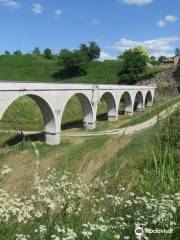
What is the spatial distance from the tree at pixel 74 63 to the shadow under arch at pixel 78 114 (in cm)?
1600

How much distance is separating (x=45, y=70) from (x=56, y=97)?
44.3 meters

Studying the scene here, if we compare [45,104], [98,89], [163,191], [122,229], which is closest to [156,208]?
[122,229]

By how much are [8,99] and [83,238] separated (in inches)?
779

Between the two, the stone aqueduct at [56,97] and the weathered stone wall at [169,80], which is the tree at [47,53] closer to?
the weathered stone wall at [169,80]

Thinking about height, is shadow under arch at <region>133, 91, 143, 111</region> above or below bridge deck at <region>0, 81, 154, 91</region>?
below

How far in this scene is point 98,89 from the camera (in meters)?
36.1

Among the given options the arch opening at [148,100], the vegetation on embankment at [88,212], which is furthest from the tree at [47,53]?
the vegetation on embankment at [88,212]

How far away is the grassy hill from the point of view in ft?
212

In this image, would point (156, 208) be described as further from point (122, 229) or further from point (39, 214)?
point (39, 214)

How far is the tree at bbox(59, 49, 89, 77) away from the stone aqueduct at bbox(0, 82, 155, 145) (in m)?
20.9

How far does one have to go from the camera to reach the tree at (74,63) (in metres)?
64.0

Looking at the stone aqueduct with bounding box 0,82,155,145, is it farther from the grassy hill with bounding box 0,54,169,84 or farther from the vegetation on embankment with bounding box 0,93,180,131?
the grassy hill with bounding box 0,54,169,84

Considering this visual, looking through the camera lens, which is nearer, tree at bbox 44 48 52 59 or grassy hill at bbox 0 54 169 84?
grassy hill at bbox 0 54 169 84

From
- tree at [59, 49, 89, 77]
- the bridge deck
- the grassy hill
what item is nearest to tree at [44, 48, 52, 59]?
the grassy hill
